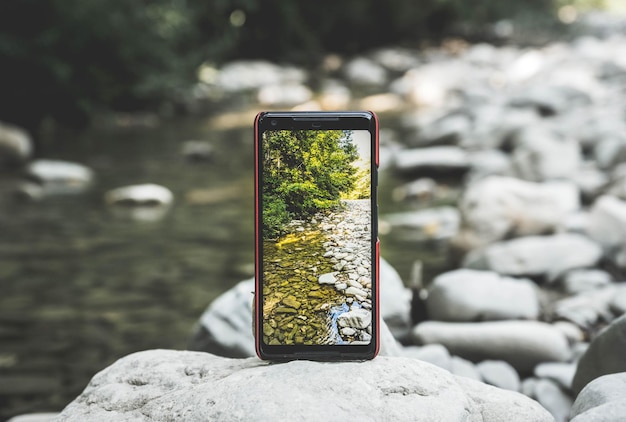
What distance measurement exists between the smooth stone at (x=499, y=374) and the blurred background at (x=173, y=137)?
0.94m

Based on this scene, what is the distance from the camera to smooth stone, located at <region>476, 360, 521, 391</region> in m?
3.80

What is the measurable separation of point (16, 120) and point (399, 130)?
5.31m

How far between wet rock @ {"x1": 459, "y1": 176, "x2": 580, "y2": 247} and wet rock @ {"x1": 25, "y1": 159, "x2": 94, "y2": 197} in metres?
4.27

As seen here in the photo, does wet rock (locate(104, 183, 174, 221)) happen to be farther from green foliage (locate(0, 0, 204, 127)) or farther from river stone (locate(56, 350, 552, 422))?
river stone (locate(56, 350, 552, 422))

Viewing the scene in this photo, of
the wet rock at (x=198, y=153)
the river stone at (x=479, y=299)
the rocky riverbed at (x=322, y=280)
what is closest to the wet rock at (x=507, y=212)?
the river stone at (x=479, y=299)

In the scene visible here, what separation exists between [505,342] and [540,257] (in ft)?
5.23

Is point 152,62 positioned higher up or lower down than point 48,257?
higher up

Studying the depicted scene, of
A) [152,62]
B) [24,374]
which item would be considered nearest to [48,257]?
[24,374]

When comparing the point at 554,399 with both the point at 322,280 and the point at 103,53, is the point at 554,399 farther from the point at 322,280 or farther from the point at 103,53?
the point at 103,53

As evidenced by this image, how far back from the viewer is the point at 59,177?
8875 millimetres

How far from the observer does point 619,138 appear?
27.3 ft

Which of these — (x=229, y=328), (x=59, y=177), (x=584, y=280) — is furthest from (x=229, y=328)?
(x=59, y=177)

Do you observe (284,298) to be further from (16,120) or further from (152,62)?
(152,62)

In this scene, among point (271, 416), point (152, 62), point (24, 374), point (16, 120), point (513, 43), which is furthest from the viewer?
point (513, 43)
